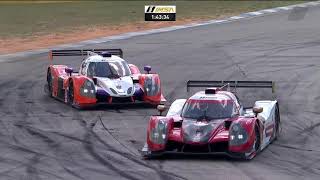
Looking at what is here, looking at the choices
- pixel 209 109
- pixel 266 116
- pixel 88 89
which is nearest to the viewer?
pixel 209 109

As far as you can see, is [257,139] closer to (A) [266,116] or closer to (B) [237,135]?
(B) [237,135]

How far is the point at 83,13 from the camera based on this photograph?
212ft

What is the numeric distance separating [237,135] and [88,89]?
28.8ft

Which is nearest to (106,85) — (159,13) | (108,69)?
(108,69)

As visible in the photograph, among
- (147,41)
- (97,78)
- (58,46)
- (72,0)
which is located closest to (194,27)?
(147,41)

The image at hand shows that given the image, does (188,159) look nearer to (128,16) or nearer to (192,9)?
(128,16)

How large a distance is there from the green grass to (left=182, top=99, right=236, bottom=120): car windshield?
32097 mm

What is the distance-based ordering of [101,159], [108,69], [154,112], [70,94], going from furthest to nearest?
[108,69], [70,94], [154,112], [101,159]

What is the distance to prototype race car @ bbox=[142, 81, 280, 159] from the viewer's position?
18.8m

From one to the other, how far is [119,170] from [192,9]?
154ft

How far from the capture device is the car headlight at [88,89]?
26.4 m

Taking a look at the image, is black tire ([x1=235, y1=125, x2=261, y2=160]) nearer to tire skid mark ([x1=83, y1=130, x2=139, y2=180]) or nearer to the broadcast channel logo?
tire skid mark ([x1=83, y1=130, x2=139, y2=180])

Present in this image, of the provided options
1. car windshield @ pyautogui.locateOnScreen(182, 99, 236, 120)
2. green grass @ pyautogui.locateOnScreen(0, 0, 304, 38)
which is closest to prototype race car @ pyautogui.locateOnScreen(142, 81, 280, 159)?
car windshield @ pyautogui.locateOnScreen(182, 99, 236, 120)

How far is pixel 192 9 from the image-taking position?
64062 mm
